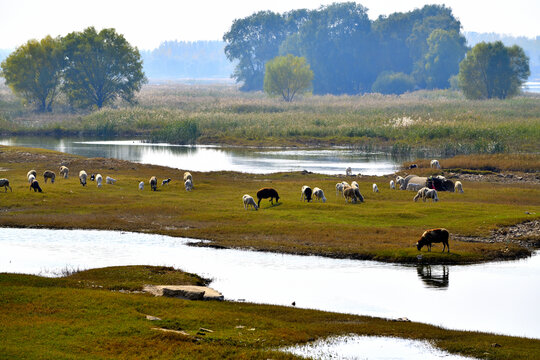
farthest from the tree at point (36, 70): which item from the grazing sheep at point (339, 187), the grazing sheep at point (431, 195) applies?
the grazing sheep at point (431, 195)

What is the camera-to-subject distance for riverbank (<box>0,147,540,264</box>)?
37281 mm

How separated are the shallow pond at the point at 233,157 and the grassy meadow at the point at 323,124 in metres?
5.78

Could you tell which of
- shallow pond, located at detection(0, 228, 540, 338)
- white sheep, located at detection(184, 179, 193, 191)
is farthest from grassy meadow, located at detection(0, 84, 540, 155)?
shallow pond, located at detection(0, 228, 540, 338)

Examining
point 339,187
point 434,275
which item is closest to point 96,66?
point 339,187

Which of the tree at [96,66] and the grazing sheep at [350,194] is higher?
the tree at [96,66]

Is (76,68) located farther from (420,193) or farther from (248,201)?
(420,193)

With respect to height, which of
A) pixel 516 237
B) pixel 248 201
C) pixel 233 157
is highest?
pixel 233 157

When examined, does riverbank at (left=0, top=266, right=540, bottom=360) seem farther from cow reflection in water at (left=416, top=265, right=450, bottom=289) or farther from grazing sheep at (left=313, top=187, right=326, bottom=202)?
grazing sheep at (left=313, top=187, right=326, bottom=202)

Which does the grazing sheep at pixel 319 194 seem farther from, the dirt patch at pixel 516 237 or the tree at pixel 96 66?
the tree at pixel 96 66

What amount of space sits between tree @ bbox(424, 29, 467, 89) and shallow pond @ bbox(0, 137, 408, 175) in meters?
104

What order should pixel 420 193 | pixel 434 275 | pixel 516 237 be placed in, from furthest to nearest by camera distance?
pixel 420 193, pixel 516 237, pixel 434 275

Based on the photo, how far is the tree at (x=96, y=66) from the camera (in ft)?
484

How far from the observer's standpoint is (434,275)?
32531 mm

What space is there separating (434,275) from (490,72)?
129 metres
